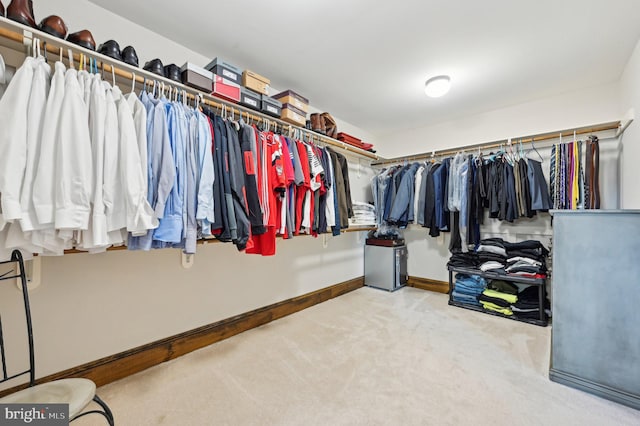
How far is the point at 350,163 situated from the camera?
146 inches

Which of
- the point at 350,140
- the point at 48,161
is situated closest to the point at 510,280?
the point at 350,140

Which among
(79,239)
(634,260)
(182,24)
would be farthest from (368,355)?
(182,24)

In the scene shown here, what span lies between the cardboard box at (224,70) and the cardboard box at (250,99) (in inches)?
3.2

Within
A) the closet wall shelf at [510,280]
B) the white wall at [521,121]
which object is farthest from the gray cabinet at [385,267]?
the white wall at [521,121]

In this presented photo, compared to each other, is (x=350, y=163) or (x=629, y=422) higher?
(x=350, y=163)

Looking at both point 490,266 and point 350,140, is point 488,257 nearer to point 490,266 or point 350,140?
point 490,266

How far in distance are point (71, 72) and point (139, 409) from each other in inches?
66.9

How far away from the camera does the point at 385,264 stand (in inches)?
141

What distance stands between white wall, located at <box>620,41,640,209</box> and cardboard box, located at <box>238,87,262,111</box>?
2798mm

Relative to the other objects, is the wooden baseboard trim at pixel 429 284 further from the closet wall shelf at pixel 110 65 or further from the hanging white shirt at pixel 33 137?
the hanging white shirt at pixel 33 137

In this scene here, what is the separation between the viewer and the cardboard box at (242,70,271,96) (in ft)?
6.42

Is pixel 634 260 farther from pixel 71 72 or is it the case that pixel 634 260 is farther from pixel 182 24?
pixel 182 24

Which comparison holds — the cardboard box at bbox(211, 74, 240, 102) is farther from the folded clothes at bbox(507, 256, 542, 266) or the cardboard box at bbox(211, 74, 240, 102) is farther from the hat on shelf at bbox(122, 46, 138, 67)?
the folded clothes at bbox(507, 256, 542, 266)

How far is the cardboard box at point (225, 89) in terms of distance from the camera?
174cm
